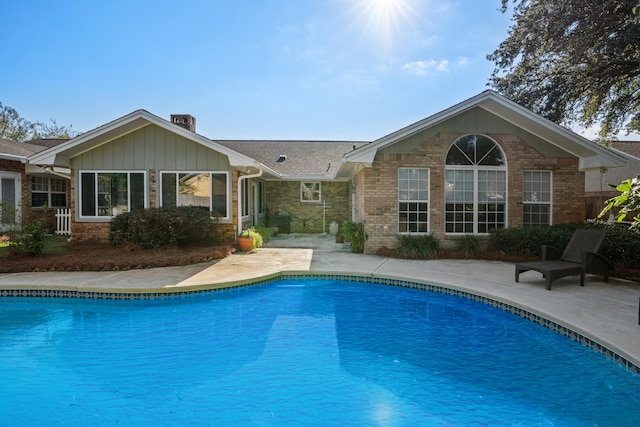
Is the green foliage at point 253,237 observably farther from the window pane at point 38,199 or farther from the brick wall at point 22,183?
the window pane at point 38,199

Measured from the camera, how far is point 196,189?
12203 mm

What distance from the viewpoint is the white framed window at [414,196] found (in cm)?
1108

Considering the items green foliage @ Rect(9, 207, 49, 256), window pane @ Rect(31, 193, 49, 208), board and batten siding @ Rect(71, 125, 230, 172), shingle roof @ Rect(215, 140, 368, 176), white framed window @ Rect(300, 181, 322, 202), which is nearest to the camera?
green foliage @ Rect(9, 207, 49, 256)

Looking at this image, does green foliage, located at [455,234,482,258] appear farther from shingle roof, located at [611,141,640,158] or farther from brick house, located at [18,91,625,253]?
shingle roof, located at [611,141,640,158]

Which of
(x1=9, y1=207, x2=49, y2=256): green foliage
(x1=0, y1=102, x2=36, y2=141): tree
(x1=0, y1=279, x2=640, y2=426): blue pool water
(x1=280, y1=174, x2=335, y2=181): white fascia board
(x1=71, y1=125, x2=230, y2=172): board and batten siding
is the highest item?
(x1=0, y1=102, x2=36, y2=141): tree

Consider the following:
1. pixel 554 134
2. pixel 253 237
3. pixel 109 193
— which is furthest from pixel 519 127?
pixel 109 193

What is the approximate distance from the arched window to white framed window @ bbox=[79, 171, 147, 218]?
9.84 meters

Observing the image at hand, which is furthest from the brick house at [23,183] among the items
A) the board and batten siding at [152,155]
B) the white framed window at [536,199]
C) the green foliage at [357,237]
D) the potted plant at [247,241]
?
the white framed window at [536,199]

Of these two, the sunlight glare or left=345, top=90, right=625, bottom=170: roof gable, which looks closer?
the sunlight glare

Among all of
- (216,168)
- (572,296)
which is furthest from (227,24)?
(572,296)

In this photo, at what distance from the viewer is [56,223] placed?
16.1 m

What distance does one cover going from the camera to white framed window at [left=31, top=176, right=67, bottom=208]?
15242 millimetres

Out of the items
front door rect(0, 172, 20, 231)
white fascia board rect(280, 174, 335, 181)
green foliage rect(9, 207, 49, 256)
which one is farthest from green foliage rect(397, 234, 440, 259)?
front door rect(0, 172, 20, 231)

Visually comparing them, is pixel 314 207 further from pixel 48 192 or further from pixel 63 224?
pixel 48 192
